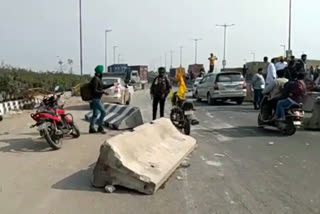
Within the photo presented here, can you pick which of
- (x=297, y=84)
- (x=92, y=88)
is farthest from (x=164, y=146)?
(x=297, y=84)

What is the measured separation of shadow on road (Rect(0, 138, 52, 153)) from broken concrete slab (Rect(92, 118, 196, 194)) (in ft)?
8.67

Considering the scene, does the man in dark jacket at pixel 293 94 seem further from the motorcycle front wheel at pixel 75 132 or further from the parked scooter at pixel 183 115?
the motorcycle front wheel at pixel 75 132

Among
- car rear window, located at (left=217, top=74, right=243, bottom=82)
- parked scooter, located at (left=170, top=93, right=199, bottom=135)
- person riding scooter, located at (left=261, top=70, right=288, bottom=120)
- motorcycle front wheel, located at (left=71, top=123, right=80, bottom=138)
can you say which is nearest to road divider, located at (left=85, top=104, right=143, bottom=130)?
parked scooter, located at (left=170, top=93, right=199, bottom=135)

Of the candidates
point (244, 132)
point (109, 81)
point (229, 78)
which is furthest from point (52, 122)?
point (229, 78)

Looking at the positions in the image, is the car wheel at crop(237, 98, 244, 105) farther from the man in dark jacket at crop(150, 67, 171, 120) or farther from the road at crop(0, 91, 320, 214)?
the road at crop(0, 91, 320, 214)

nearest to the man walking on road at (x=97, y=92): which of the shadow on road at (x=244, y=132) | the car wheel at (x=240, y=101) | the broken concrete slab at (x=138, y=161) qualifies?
the shadow on road at (x=244, y=132)

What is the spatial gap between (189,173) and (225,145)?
11.0 ft

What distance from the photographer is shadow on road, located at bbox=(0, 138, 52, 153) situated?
1027 centimetres

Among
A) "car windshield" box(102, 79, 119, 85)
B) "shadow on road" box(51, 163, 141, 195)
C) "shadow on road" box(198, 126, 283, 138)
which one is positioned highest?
"car windshield" box(102, 79, 119, 85)

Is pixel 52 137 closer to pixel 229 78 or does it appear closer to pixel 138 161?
pixel 138 161

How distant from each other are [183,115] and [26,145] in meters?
4.13

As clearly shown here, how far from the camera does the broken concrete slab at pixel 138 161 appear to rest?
6.84 metres

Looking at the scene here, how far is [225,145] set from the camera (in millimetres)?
11344

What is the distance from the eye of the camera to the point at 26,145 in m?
10.9
